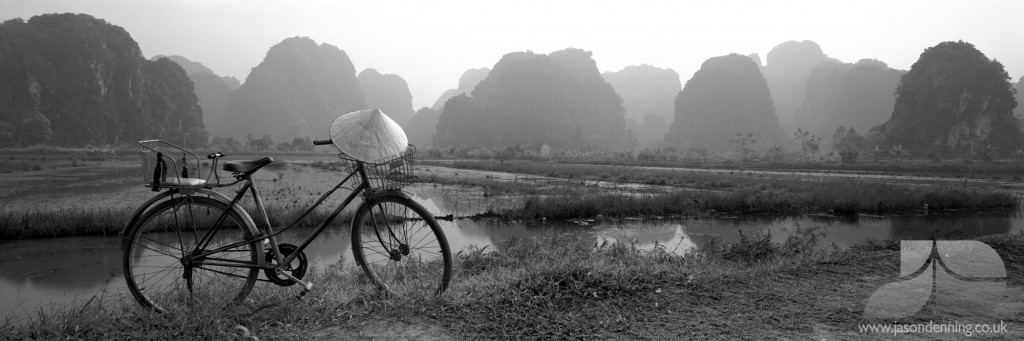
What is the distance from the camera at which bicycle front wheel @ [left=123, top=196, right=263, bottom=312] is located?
3.09 meters

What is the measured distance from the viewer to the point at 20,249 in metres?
6.81

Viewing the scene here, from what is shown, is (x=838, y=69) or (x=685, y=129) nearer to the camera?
(x=685, y=129)

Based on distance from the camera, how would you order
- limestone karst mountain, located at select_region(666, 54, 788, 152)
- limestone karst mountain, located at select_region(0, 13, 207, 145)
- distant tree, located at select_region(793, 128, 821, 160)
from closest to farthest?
distant tree, located at select_region(793, 128, 821, 160) → limestone karst mountain, located at select_region(0, 13, 207, 145) → limestone karst mountain, located at select_region(666, 54, 788, 152)

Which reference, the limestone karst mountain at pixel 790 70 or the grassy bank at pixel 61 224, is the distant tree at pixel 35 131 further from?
the limestone karst mountain at pixel 790 70

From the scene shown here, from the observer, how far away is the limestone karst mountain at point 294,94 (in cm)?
14600

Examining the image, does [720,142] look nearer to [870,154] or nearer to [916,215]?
[870,154]

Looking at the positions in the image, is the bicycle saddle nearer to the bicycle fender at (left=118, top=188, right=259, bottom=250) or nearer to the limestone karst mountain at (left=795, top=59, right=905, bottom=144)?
the bicycle fender at (left=118, top=188, right=259, bottom=250)

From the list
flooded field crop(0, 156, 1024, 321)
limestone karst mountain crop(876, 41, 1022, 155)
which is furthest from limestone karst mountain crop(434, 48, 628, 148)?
flooded field crop(0, 156, 1024, 321)

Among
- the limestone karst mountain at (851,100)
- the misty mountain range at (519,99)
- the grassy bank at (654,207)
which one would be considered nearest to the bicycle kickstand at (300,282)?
the grassy bank at (654,207)

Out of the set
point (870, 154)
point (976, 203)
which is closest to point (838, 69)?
point (870, 154)

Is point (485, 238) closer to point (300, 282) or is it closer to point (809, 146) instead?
point (300, 282)

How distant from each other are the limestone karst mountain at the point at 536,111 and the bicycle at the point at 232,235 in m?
110

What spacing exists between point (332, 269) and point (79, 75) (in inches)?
4269

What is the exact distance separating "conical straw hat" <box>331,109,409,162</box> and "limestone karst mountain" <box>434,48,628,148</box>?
4335 inches
